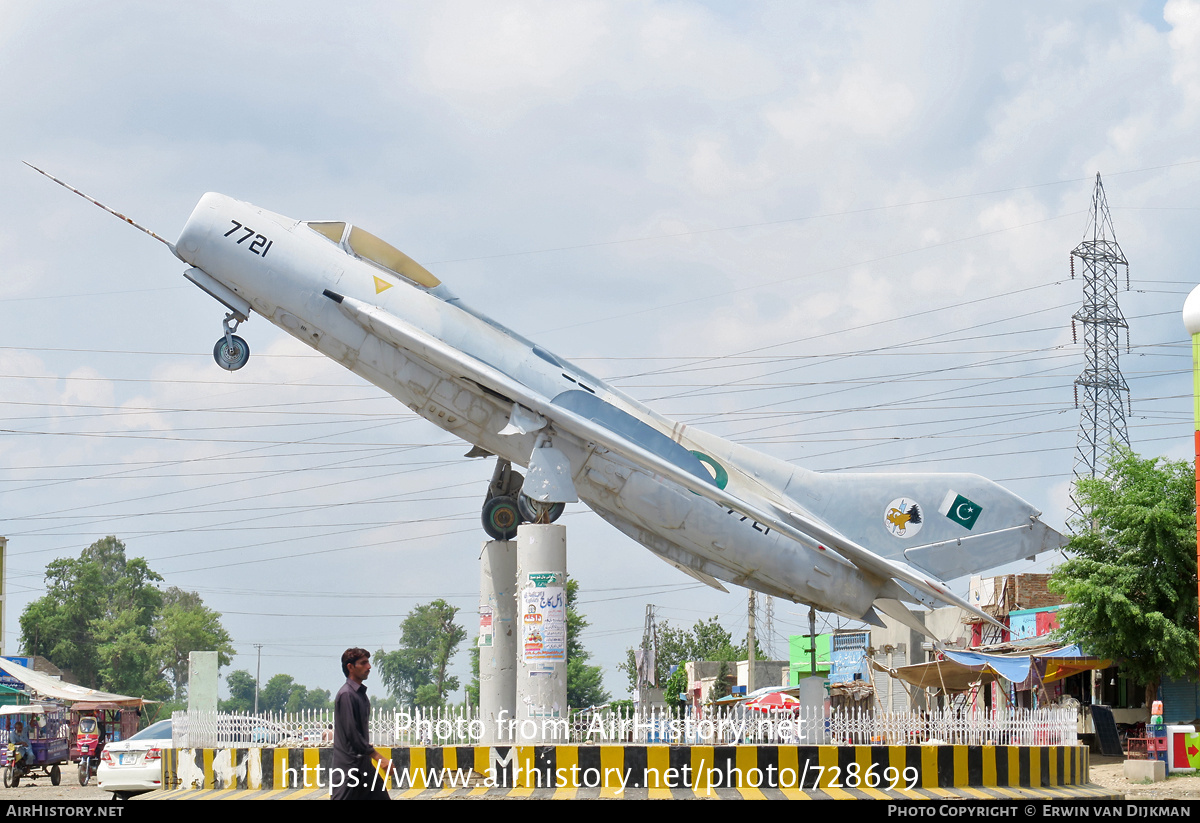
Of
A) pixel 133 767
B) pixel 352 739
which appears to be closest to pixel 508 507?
pixel 133 767

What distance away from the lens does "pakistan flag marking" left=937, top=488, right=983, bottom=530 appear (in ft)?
61.8

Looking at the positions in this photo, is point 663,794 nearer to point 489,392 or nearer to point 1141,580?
point 489,392

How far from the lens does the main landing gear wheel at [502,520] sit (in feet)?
60.7

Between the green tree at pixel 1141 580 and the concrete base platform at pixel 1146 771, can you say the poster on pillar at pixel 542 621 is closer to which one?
the concrete base platform at pixel 1146 771

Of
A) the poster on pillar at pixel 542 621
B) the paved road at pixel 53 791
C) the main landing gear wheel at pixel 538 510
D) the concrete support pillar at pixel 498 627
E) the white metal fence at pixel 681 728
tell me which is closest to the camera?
the white metal fence at pixel 681 728

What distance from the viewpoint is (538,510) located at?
17203 millimetres

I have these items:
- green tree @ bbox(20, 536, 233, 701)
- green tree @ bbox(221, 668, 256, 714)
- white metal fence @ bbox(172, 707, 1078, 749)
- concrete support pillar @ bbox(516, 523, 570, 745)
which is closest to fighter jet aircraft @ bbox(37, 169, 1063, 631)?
concrete support pillar @ bbox(516, 523, 570, 745)

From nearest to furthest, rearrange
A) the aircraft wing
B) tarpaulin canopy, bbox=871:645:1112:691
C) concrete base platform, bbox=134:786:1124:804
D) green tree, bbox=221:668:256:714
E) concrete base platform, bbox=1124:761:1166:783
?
concrete base platform, bbox=134:786:1124:804 < the aircraft wing < concrete base platform, bbox=1124:761:1166:783 < tarpaulin canopy, bbox=871:645:1112:691 < green tree, bbox=221:668:256:714

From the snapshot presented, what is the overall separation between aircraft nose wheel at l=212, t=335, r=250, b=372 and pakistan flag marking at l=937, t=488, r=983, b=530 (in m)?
10.8

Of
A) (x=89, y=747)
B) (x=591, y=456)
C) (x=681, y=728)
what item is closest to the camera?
(x=681, y=728)

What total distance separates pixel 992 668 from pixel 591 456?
12321 millimetres

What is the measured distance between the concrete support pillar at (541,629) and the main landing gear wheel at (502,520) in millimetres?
1524

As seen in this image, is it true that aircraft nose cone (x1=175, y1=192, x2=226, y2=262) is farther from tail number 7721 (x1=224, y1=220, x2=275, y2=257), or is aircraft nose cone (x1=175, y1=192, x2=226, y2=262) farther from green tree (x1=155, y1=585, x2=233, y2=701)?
green tree (x1=155, y1=585, x2=233, y2=701)

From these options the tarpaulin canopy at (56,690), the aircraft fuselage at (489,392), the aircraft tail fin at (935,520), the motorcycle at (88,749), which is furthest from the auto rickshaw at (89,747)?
the aircraft tail fin at (935,520)
